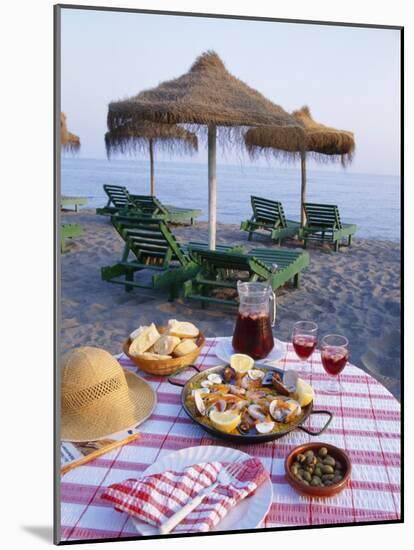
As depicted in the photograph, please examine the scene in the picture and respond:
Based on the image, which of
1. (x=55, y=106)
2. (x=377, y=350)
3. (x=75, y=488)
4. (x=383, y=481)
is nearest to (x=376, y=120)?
(x=55, y=106)

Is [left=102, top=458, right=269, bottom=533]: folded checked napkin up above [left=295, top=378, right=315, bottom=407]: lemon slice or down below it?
below

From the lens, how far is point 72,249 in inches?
190

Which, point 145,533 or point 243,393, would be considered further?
point 243,393

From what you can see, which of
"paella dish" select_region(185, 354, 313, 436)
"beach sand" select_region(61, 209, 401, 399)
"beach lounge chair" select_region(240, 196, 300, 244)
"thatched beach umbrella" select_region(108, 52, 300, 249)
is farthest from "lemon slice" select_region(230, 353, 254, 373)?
"beach lounge chair" select_region(240, 196, 300, 244)

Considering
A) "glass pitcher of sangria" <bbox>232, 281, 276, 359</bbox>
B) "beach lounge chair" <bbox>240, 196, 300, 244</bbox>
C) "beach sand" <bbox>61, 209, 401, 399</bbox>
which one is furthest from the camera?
"beach lounge chair" <bbox>240, 196, 300, 244</bbox>

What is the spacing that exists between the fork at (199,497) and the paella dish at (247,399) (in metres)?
0.07

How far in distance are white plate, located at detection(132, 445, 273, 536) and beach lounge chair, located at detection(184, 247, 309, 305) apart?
2359 mm

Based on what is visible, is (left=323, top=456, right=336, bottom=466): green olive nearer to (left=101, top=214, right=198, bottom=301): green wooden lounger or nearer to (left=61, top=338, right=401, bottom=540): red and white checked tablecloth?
(left=61, top=338, right=401, bottom=540): red and white checked tablecloth

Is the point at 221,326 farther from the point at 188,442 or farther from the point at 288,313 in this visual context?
the point at 188,442

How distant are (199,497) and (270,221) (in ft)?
16.7

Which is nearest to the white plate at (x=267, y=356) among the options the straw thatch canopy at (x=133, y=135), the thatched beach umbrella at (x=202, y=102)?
the thatched beach umbrella at (x=202, y=102)

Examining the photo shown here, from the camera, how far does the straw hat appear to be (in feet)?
3.12

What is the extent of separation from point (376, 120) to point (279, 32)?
35 centimetres

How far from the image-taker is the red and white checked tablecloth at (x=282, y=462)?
0.80 meters
